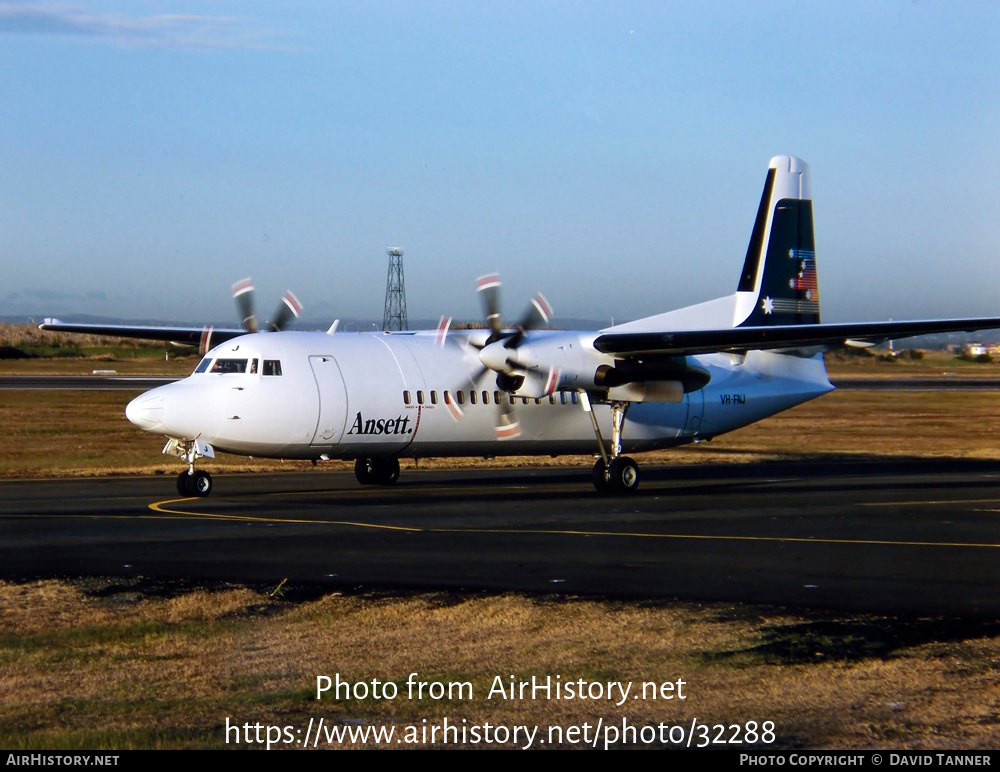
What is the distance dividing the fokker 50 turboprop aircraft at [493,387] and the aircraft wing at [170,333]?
0.06 metres

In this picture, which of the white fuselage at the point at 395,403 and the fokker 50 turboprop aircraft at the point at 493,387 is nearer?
the white fuselage at the point at 395,403

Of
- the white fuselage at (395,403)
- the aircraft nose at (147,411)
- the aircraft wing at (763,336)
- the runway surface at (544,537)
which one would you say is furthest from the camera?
the aircraft wing at (763,336)

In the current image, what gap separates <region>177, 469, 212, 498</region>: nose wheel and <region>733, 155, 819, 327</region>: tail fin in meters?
13.7

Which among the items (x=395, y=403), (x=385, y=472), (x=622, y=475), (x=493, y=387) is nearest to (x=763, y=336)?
(x=622, y=475)

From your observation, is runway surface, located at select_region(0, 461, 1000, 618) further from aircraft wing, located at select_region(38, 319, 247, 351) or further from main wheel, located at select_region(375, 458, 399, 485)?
aircraft wing, located at select_region(38, 319, 247, 351)

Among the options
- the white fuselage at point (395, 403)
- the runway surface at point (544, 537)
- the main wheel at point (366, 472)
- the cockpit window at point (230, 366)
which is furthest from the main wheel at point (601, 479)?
the cockpit window at point (230, 366)

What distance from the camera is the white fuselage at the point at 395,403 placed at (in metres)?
21.6

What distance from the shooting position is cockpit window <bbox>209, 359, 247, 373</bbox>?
2198 cm

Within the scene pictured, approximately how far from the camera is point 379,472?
1000 inches

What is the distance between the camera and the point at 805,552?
51.1ft

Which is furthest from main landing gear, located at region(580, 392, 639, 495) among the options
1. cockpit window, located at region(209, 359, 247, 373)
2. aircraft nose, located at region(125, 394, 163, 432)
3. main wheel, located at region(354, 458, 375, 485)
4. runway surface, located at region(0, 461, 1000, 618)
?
aircraft nose, located at region(125, 394, 163, 432)

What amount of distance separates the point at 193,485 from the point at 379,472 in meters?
4.66

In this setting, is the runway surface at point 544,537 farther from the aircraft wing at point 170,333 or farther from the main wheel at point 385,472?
the aircraft wing at point 170,333
